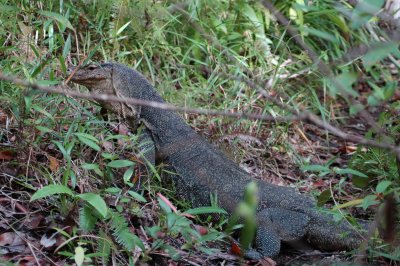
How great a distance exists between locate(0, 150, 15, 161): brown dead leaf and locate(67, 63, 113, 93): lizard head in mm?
1127

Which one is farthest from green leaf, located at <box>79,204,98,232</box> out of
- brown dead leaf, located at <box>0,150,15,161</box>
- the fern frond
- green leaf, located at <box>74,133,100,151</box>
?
brown dead leaf, located at <box>0,150,15,161</box>

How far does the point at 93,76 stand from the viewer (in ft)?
18.7

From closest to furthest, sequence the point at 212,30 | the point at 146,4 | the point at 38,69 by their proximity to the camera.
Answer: the point at 38,69, the point at 146,4, the point at 212,30

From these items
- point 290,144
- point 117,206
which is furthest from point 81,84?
point 290,144

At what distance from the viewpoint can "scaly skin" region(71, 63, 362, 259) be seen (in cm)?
495

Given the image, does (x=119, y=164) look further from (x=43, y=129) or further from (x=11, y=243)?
(x=11, y=243)

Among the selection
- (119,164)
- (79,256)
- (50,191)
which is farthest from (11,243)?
(119,164)

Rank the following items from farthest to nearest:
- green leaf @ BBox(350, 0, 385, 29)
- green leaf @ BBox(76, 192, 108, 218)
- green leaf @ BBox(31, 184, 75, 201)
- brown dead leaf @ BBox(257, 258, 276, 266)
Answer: brown dead leaf @ BBox(257, 258, 276, 266)
green leaf @ BBox(31, 184, 75, 201)
green leaf @ BBox(76, 192, 108, 218)
green leaf @ BBox(350, 0, 385, 29)

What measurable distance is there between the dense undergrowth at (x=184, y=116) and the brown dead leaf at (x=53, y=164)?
1 cm

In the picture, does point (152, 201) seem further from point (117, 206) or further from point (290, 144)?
point (290, 144)

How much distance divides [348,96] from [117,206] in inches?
88.6

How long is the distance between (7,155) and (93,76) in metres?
1.31

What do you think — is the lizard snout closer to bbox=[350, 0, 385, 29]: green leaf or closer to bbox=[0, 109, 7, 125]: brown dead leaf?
bbox=[0, 109, 7, 125]: brown dead leaf

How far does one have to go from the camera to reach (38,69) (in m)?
4.62
